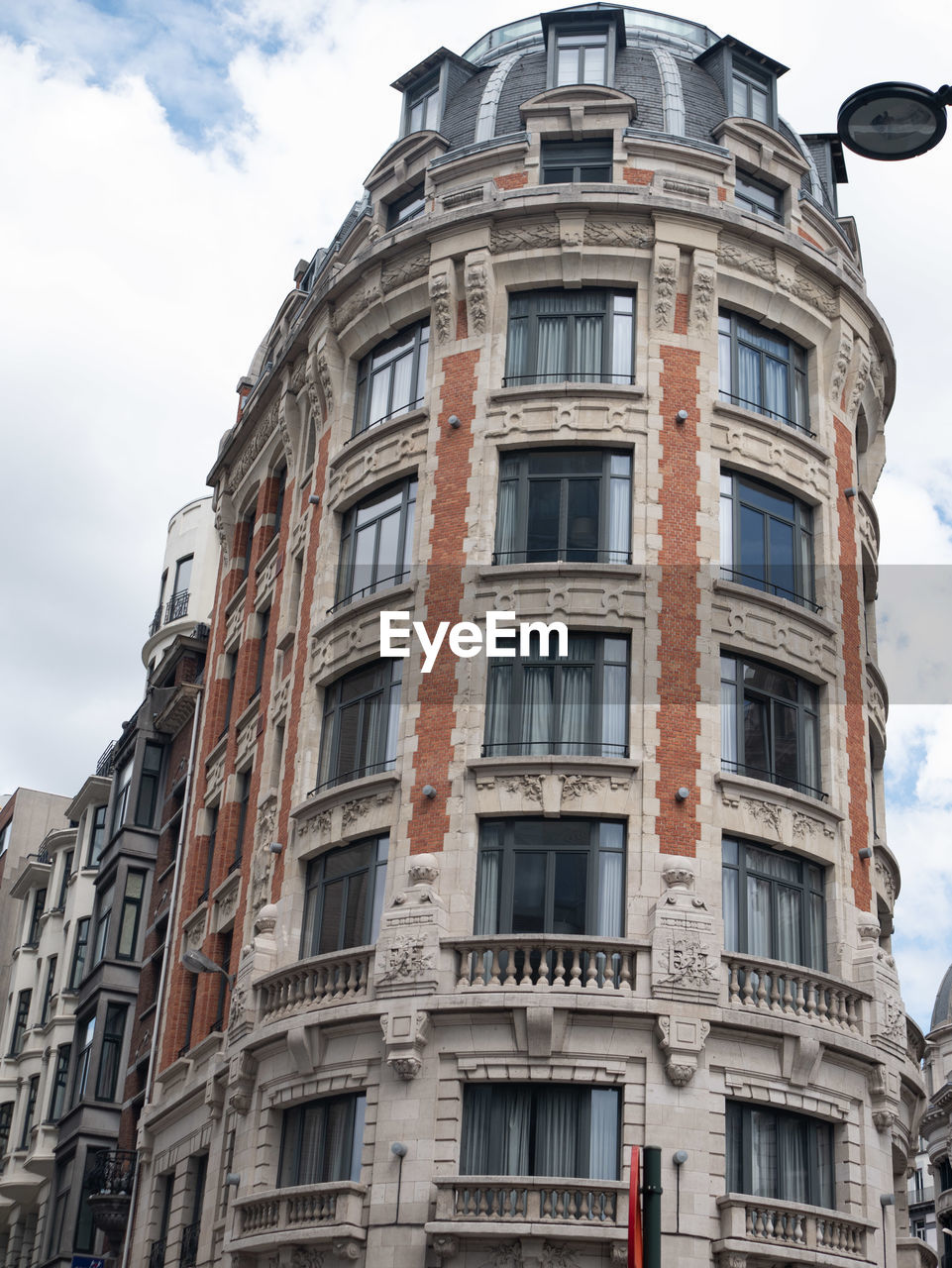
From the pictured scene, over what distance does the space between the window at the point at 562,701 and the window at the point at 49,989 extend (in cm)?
3158

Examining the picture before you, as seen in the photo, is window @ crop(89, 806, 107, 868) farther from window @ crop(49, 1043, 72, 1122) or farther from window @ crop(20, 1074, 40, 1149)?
window @ crop(20, 1074, 40, 1149)

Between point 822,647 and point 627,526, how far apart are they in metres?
4.60

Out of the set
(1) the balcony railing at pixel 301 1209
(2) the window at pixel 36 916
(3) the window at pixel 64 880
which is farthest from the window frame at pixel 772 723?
(2) the window at pixel 36 916

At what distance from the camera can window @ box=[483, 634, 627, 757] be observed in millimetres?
29672

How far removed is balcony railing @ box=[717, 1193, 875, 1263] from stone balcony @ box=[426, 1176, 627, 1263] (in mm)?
1791

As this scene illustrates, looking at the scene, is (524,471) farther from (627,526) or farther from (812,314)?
(812,314)

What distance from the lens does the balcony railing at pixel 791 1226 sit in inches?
1009

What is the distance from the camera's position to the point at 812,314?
114ft

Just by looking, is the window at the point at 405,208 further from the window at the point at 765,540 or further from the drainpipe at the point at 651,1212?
the drainpipe at the point at 651,1212

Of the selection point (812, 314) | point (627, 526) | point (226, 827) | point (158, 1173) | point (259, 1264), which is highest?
point (812, 314)

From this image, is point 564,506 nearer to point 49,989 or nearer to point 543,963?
point 543,963

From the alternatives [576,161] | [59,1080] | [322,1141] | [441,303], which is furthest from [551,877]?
[59,1080]

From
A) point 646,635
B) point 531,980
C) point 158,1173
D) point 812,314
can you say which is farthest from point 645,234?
point 158,1173

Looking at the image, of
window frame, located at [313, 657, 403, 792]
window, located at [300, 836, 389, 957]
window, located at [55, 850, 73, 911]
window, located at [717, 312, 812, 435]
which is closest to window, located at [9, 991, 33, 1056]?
window, located at [55, 850, 73, 911]
